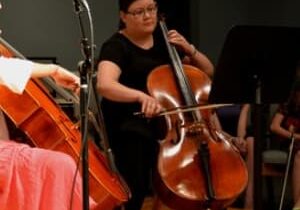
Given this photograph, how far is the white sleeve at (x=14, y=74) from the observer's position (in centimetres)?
197

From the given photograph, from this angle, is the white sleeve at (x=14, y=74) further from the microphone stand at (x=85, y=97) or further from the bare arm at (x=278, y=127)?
the bare arm at (x=278, y=127)

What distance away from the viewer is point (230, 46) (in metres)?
2.03

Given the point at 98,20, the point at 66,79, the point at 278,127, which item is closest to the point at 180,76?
the point at 66,79

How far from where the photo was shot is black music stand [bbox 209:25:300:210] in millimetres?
2033

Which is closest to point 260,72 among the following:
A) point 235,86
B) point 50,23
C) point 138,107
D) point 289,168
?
point 235,86

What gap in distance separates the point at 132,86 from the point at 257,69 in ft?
2.28

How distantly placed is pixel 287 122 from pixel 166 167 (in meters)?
1.59

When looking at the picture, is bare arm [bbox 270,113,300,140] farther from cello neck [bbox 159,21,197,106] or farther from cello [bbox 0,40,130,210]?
cello [bbox 0,40,130,210]

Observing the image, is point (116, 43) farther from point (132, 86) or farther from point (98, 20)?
point (98, 20)

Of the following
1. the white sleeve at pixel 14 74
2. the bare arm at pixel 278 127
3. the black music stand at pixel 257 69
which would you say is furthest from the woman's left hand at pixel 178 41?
the bare arm at pixel 278 127

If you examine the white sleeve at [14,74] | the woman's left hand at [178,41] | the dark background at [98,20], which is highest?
the white sleeve at [14,74]

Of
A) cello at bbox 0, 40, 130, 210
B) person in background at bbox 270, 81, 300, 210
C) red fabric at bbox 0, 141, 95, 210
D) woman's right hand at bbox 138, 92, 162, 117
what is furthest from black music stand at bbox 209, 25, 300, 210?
person in background at bbox 270, 81, 300, 210

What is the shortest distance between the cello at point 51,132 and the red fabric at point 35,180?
5.0 inches

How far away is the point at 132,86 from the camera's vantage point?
262cm
